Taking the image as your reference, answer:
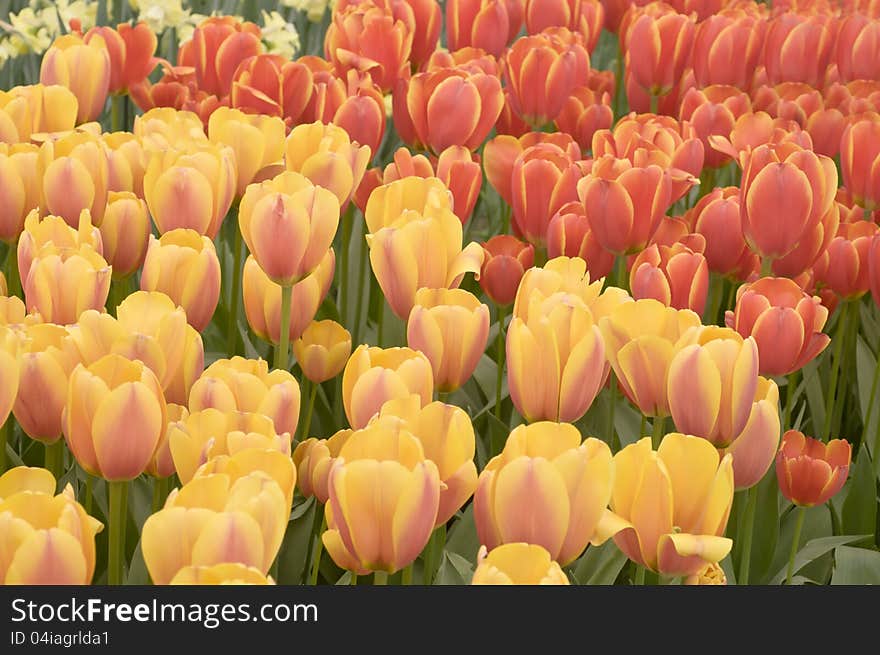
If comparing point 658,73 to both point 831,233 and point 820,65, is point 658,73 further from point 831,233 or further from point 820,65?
point 831,233

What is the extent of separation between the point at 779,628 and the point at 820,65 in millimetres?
1671

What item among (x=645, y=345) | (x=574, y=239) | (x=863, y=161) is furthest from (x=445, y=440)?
(x=863, y=161)

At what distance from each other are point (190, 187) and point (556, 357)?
490mm

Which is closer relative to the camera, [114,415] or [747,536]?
[114,415]

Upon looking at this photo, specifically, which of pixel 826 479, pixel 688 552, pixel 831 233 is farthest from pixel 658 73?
pixel 688 552

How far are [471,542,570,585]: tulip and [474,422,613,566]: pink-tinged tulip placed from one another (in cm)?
5

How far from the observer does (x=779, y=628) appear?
0.88 m

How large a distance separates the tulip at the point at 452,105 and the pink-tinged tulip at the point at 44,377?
2.75 feet

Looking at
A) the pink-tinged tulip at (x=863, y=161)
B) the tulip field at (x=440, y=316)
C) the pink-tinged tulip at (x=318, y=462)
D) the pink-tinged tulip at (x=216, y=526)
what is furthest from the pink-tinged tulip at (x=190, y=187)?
the pink-tinged tulip at (x=863, y=161)

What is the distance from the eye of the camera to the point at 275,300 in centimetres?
134

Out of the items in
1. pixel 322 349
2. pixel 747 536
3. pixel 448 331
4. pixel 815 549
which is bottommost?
pixel 815 549

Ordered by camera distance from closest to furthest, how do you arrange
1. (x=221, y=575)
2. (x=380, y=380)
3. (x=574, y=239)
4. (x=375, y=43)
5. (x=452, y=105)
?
(x=221, y=575) → (x=380, y=380) → (x=574, y=239) → (x=452, y=105) → (x=375, y=43)

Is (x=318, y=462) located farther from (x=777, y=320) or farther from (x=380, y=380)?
(x=777, y=320)

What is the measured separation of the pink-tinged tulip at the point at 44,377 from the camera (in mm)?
1007
